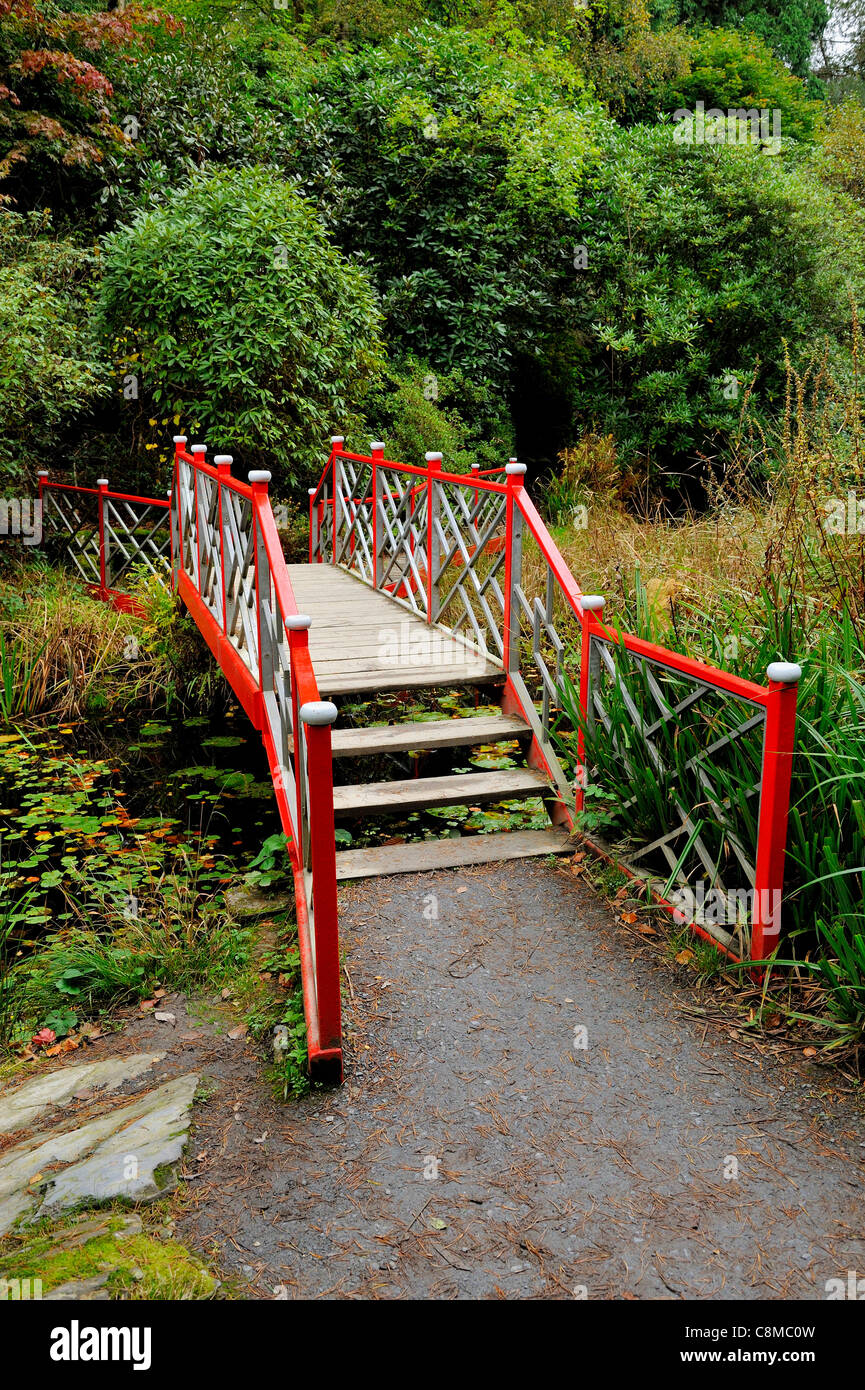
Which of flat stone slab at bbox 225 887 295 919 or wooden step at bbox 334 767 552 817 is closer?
flat stone slab at bbox 225 887 295 919

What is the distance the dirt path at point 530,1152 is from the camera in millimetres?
2293

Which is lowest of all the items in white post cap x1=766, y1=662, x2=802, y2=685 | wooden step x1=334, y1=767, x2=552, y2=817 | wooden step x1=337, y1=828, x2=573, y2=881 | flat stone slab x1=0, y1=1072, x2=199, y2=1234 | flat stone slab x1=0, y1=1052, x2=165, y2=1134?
flat stone slab x1=0, y1=1052, x2=165, y2=1134

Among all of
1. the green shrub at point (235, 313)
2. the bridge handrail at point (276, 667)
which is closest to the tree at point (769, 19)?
the green shrub at point (235, 313)

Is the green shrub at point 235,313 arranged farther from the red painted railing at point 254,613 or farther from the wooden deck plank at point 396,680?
the wooden deck plank at point 396,680

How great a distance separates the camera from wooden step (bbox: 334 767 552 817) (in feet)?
15.0

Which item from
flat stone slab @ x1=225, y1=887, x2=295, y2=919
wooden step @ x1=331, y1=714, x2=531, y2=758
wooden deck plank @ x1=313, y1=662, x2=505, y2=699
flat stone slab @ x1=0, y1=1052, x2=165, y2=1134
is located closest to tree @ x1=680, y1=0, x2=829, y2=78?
wooden deck plank @ x1=313, y1=662, x2=505, y2=699

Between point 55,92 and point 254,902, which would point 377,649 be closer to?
point 254,902

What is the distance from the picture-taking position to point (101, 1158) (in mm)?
2717

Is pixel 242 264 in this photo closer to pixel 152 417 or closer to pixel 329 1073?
pixel 152 417

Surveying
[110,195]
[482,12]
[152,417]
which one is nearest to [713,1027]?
[152,417]

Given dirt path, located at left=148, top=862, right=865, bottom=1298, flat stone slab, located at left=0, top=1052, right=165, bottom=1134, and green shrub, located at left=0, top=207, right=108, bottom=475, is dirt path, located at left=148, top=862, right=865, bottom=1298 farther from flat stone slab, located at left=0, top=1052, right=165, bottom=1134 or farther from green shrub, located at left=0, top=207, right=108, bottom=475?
green shrub, located at left=0, top=207, right=108, bottom=475

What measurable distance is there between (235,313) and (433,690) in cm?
371

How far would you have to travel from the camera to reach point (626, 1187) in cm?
253

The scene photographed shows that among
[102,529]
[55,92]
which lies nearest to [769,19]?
[55,92]
